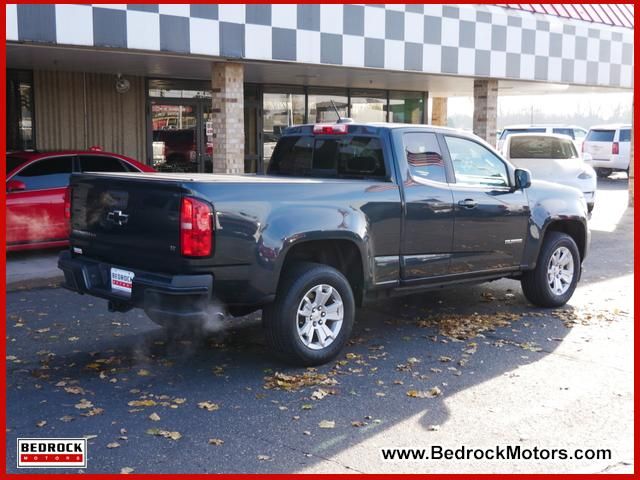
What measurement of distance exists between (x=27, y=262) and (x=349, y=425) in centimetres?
690

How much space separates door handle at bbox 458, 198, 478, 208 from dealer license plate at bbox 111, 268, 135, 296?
2938 mm

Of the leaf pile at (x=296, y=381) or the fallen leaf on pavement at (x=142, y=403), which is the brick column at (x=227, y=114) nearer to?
the leaf pile at (x=296, y=381)

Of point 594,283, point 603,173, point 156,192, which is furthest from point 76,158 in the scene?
point 603,173

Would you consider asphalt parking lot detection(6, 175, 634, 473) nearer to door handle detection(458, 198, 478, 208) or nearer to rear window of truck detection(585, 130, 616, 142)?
door handle detection(458, 198, 478, 208)

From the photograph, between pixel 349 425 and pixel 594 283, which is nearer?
pixel 349 425

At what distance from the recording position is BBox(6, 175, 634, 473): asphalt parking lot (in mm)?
4121

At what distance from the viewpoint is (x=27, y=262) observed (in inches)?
395

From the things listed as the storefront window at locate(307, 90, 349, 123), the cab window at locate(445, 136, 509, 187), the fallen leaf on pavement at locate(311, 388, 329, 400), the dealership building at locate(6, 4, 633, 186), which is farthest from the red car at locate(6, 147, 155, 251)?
the storefront window at locate(307, 90, 349, 123)

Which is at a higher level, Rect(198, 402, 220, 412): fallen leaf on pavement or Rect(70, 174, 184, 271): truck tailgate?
Rect(70, 174, 184, 271): truck tailgate

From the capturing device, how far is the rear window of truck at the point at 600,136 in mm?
26703

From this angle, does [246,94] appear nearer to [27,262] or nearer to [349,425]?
[27,262]

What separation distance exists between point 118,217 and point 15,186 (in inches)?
200

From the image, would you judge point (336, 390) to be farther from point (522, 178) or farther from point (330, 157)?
point (522, 178)

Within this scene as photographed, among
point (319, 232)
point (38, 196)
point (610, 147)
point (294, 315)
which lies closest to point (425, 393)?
point (294, 315)
